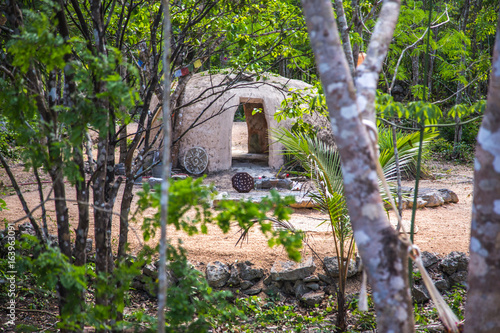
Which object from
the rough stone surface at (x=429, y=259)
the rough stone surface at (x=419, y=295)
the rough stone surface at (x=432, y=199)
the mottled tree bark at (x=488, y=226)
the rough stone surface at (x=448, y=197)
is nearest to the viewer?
the mottled tree bark at (x=488, y=226)

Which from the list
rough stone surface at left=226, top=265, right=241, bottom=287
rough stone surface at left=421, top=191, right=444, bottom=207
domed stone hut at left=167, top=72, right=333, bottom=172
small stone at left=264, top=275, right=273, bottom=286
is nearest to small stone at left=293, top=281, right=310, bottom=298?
small stone at left=264, top=275, right=273, bottom=286

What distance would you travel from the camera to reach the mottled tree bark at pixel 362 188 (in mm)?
1507

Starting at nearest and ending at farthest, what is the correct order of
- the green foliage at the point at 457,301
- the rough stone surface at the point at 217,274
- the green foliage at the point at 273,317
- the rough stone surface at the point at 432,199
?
1. the green foliage at the point at 457,301
2. the green foliage at the point at 273,317
3. the rough stone surface at the point at 217,274
4. the rough stone surface at the point at 432,199

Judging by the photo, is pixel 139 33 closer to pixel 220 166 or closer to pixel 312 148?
pixel 312 148

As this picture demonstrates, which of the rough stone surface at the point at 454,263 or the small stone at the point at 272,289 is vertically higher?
the rough stone surface at the point at 454,263

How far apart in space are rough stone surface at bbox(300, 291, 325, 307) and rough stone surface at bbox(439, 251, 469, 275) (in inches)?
59.7

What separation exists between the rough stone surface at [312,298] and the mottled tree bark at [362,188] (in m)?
2.92

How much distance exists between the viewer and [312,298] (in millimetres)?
4348

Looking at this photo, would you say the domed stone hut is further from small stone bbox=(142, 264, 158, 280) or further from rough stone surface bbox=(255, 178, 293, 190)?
small stone bbox=(142, 264, 158, 280)

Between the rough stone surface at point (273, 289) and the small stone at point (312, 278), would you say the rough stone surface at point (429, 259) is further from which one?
the rough stone surface at point (273, 289)

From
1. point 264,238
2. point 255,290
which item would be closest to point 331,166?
point 255,290

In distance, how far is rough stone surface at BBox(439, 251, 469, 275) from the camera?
4590mm

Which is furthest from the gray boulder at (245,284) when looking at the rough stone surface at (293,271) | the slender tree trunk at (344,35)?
the slender tree trunk at (344,35)

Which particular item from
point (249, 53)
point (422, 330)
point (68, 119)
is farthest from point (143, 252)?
point (249, 53)
